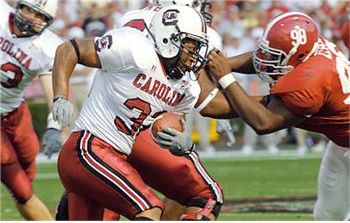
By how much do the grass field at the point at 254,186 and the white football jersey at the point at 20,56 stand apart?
48.9 inches

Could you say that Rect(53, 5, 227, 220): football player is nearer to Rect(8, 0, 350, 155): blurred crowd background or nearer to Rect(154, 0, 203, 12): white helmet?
Rect(154, 0, 203, 12): white helmet

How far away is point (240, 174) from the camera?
10.3 metres

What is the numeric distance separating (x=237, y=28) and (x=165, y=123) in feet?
28.8

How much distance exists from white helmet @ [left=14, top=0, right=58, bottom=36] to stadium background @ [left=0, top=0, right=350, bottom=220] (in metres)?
1.58

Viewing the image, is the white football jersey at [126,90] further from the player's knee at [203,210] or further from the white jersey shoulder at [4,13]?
the white jersey shoulder at [4,13]

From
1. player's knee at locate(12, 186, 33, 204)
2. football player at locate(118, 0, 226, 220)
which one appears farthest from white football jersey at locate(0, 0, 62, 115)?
football player at locate(118, 0, 226, 220)

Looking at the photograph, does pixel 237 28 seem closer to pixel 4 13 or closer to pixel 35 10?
pixel 4 13

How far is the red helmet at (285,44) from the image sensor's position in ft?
17.1

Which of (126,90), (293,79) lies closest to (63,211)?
(126,90)

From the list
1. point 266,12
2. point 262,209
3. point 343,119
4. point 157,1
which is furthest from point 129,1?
point 343,119

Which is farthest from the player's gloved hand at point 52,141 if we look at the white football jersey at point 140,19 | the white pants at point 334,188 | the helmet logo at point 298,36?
the helmet logo at point 298,36

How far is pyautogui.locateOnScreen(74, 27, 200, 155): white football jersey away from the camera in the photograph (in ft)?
15.9

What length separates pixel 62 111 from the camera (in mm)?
4840

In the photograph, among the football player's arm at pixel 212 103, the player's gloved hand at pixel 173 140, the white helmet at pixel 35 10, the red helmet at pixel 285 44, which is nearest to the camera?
the player's gloved hand at pixel 173 140
